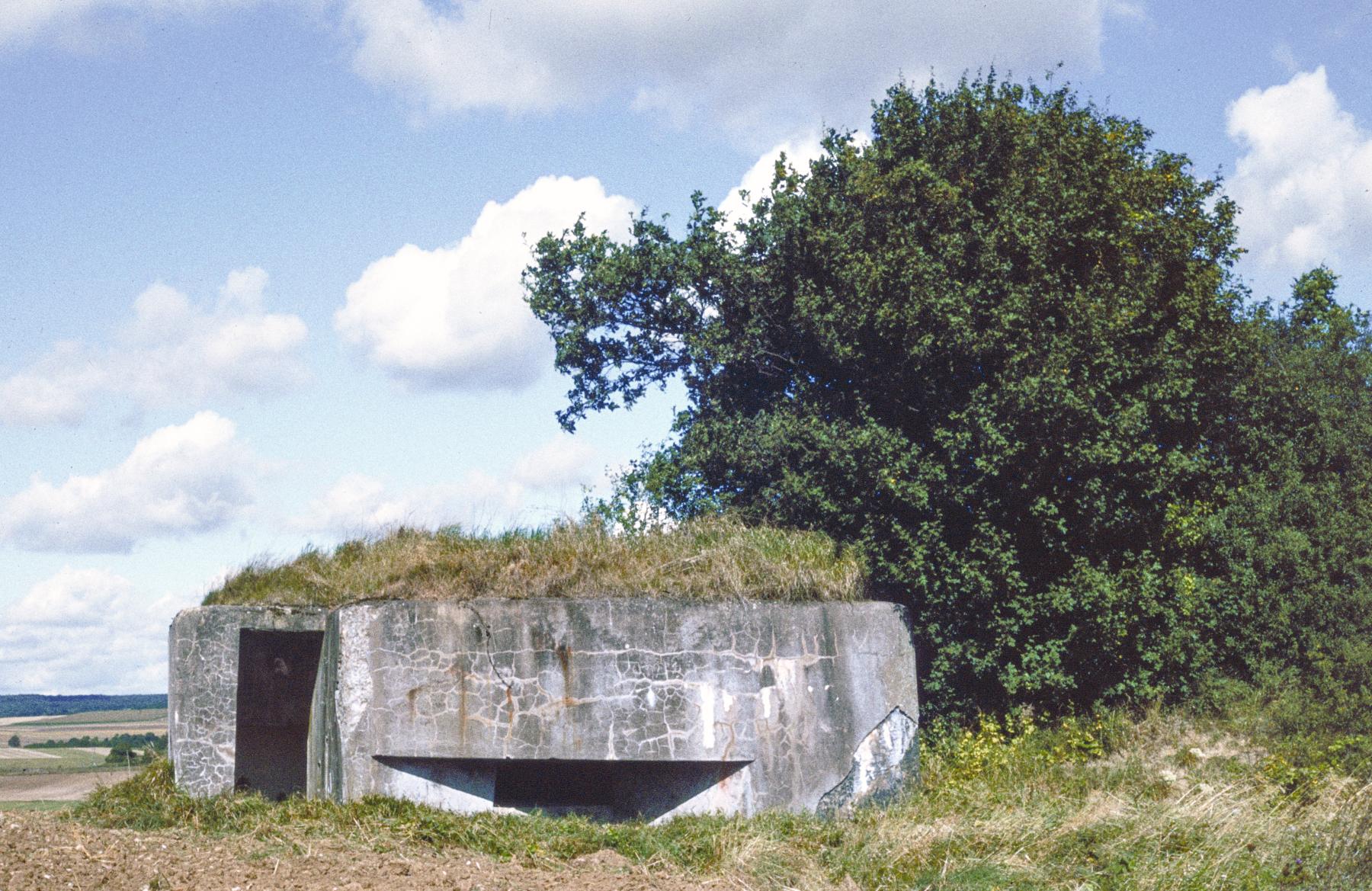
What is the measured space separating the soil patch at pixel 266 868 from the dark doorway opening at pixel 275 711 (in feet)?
12.7

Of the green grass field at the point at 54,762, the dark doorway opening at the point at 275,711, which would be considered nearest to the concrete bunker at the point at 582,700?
the dark doorway opening at the point at 275,711

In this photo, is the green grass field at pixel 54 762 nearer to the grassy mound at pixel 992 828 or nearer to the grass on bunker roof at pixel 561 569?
the grass on bunker roof at pixel 561 569

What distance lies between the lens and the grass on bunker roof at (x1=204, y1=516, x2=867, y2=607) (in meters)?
11.4

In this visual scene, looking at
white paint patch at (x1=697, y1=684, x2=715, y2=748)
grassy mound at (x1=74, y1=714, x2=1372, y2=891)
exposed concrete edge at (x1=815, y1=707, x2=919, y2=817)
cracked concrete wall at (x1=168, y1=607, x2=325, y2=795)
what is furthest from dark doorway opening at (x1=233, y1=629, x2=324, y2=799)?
exposed concrete edge at (x1=815, y1=707, x2=919, y2=817)

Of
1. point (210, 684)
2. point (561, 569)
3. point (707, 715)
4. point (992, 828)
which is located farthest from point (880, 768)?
point (210, 684)

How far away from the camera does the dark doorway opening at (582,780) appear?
36.5ft

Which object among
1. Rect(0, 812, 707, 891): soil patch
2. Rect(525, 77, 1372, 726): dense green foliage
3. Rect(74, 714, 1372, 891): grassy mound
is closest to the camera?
Rect(0, 812, 707, 891): soil patch

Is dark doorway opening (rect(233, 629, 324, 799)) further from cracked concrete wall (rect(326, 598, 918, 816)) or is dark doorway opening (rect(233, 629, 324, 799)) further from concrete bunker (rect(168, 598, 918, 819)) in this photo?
cracked concrete wall (rect(326, 598, 918, 816))

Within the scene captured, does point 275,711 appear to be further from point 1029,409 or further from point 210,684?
point 1029,409

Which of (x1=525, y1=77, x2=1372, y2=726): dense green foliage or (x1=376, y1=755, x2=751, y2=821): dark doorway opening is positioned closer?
(x1=376, y1=755, x2=751, y2=821): dark doorway opening

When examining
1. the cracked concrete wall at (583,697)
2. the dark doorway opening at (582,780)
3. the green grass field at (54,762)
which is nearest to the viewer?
the cracked concrete wall at (583,697)

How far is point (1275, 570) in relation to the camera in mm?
14492

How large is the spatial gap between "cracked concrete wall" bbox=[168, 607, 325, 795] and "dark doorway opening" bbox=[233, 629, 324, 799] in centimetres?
106

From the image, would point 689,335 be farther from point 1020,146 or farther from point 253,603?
point 253,603
